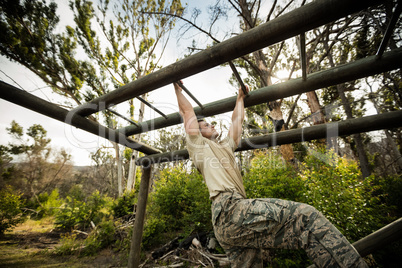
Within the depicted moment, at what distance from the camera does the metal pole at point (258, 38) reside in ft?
3.33

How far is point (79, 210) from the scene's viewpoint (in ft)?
30.7

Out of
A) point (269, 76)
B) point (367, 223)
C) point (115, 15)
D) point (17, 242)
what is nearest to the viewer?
point (367, 223)

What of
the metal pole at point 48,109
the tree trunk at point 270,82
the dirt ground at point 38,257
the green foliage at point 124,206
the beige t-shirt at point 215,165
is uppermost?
the tree trunk at point 270,82

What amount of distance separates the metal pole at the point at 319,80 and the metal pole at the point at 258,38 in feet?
2.99

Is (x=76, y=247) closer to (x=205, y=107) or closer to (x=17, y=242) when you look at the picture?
(x=17, y=242)

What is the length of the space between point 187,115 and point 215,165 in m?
0.73

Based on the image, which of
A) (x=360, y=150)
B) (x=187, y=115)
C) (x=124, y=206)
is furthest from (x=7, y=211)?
(x=360, y=150)

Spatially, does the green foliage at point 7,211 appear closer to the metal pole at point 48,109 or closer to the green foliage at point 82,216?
the green foliage at point 82,216

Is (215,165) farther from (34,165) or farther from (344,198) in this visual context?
(34,165)

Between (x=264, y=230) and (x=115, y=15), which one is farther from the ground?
(x=115, y=15)

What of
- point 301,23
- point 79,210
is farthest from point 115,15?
point 301,23

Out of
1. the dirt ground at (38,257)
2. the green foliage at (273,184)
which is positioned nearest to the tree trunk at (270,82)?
the green foliage at (273,184)

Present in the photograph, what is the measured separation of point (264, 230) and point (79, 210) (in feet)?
37.3

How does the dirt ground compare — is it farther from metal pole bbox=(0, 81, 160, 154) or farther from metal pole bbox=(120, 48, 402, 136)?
metal pole bbox=(120, 48, 402, 136)
